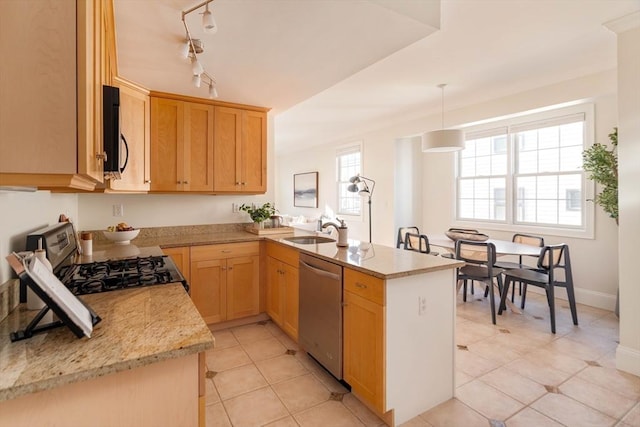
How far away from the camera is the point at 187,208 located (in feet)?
11.6

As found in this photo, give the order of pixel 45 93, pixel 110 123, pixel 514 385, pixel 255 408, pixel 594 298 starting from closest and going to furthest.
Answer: pixel 45 93, pixel 110 123, pixel 255 408, pixel 514 385, pixel 594 298

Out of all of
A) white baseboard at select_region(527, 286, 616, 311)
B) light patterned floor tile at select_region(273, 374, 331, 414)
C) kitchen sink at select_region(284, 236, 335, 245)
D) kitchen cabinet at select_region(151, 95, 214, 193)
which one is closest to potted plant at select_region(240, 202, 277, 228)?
kitchen sink at select_region(284, 236, 335, 245)

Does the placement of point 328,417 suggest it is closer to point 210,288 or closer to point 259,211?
point 210,288

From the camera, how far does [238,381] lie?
2.28 m

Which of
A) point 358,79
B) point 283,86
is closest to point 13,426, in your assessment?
point 283,86

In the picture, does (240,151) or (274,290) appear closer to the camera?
(274,290)

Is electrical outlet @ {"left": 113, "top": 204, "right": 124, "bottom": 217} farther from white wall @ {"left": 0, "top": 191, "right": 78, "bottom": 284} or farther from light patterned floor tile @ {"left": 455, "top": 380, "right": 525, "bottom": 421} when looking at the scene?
light patterned floor tile @ {"left": 455, "top": 380, "right": 525, "bottom": 421}

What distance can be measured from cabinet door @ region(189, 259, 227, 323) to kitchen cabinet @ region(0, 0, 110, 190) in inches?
88.7

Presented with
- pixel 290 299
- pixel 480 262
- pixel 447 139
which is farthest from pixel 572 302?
pixel 290 299

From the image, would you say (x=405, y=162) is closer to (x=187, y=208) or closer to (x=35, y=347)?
(x=187, y=208)

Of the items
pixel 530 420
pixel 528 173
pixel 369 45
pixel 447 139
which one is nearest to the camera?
pixel 530 420

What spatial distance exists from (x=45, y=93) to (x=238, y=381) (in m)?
2.13

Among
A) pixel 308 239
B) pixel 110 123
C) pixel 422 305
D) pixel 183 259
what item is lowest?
pixel 422 305

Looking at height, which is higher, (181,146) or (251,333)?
(181,146)
